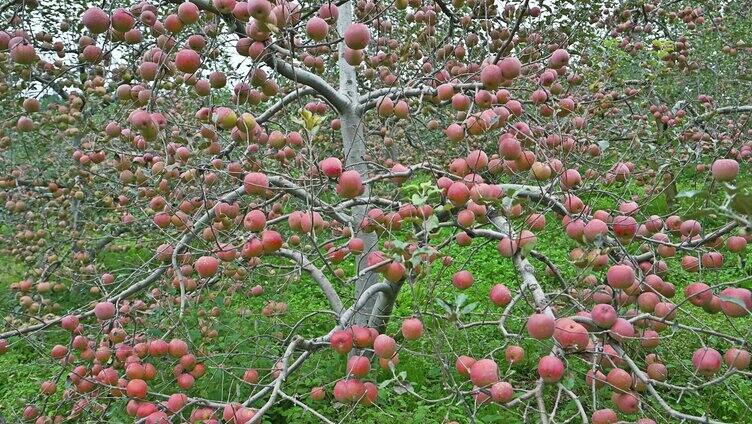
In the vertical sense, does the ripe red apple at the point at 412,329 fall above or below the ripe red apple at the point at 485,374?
below

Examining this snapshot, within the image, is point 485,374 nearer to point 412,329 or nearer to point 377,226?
point 412,329

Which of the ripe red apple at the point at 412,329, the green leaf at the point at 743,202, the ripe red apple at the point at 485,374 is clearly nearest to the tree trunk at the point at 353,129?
the ripe red apple at the point at 412,329

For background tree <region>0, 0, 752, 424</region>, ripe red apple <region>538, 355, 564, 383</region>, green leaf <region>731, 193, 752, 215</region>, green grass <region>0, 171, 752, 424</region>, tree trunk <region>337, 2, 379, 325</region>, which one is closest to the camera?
green leaf <region>731, 193, 752, 215</region>

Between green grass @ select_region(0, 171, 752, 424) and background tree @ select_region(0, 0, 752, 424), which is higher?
background tree @ select_region(0, 0, 752, 424)

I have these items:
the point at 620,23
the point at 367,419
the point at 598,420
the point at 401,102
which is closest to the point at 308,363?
the point at 367,419

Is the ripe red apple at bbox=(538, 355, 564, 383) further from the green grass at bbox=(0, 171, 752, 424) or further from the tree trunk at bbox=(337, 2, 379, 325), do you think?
the tree trunk at bbox=(337, 2, 379, 325)

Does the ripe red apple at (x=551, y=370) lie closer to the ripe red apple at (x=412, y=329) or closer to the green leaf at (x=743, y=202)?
the ripe red apple at (x=412, y=329)

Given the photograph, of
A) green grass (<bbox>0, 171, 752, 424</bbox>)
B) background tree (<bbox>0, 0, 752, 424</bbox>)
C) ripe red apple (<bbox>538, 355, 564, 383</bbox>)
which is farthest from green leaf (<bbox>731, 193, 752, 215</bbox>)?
green grass (<bbox>0, 171, 752, 424</bbox>)

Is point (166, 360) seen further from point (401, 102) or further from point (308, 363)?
point (401, 102)

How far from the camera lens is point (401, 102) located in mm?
2654

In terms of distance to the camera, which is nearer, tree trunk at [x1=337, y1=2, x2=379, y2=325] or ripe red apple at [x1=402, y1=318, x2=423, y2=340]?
ripe red apple at [x1=402, y1=318, x2=423, y2=340]

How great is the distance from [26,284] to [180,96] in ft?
7.24

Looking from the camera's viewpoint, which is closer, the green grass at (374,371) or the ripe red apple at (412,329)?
the ripe red apple at (412,329)

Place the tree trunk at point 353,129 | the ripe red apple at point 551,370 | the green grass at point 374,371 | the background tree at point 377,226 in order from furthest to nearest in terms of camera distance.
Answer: the tree trunk at point 353,129, the green grass at point 374,371, the background tree at point 377,226, the ripe red apple at point 551,370
